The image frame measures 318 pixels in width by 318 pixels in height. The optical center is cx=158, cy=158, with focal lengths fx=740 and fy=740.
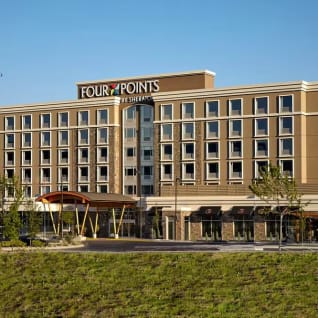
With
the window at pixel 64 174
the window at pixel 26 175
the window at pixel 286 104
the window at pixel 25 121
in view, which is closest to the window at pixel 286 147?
the window at pixel 286 104

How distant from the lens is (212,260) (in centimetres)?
3519

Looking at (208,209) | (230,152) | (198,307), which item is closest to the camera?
(198,307)

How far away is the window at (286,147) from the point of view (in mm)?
77188

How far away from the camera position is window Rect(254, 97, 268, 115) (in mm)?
78312

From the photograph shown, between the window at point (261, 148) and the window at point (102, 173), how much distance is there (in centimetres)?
1932

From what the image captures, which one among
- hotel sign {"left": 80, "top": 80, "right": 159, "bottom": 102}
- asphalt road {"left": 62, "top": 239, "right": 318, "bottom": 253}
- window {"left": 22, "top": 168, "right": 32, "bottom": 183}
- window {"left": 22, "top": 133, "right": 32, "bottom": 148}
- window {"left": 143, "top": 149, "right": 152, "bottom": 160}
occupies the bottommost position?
asphalt road {"left": 62, "top": 239, "right": 318, "bottom": 253}

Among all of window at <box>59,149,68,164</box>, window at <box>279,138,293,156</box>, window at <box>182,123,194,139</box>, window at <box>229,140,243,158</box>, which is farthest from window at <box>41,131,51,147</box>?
window at <box>279,138,293,156</box>

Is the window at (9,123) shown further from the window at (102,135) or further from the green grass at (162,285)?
the green grass at (162,285)

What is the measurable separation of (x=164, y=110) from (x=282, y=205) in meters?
21.4

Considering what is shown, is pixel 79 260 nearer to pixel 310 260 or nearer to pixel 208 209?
pixel 310 260

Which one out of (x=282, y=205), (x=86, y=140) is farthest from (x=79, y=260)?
(x=86, y=140)

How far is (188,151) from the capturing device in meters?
83.1

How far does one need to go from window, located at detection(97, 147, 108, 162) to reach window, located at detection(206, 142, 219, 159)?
44.0 feet

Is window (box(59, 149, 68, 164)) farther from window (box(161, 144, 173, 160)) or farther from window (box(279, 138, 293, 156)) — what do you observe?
window (box(279, 138, 293, 156))
